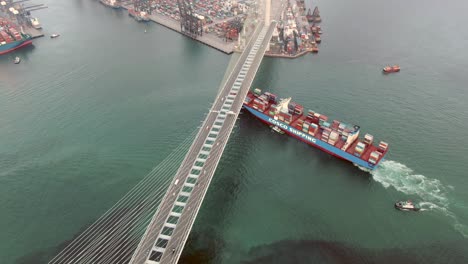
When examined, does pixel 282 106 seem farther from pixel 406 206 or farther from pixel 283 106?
pixel 406 206

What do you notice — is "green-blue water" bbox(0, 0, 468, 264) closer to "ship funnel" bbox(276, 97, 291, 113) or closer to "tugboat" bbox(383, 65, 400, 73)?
"tugboat" bbox(383, 65, 400, 73)

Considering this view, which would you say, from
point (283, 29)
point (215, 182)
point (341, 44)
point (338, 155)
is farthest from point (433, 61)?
point (215, 182)

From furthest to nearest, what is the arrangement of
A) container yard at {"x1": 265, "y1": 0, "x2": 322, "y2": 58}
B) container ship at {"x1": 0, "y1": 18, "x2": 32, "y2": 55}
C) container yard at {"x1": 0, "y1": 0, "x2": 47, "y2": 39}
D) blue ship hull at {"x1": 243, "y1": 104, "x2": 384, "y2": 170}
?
container yard at {"x1": 0, "y1": 0, "x2": 47, "y2": 39} < container ship at {"x1": 0, "y1": 18, "x2": 32, "y2": 55} < container yard at {"x1": 265, "y1": 0, "x2": 322, "y2": 58} < blue ship hull at {"x1": 243, "y1": 104, "x2": 384, "y2": 170}

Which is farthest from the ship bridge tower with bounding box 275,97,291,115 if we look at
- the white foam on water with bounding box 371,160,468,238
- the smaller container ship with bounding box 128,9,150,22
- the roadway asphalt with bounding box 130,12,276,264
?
the smaller container ship with bounding box 128,9,150,22

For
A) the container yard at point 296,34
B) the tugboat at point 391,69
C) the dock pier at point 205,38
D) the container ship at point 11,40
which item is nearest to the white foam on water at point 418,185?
the tugboat at point 391,69

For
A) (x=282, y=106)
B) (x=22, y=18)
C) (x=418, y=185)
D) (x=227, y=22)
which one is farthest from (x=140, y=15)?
(x=418, y=185)

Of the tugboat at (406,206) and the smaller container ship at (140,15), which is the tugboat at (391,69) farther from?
the smaller container ship at (140,15)

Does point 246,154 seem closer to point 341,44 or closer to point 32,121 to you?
point 32,121
